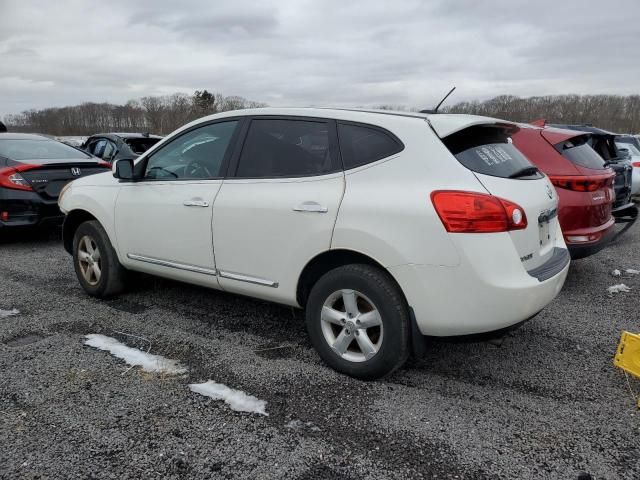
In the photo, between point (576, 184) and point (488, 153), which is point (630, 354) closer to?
point (488, 153)

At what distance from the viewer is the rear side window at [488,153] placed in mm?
2947

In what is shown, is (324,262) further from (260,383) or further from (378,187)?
(260,383)

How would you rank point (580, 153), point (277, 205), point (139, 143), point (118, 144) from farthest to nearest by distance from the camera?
1. point (139, 143)
2. point (118, 144)
3. point (580, 153)
4. point (277, 205)

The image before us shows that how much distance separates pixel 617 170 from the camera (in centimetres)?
681

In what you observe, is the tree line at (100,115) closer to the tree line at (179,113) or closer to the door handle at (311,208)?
the tree line at (179,113)

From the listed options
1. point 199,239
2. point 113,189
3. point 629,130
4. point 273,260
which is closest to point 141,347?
point 199,239

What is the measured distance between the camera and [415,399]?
3004 millimetres

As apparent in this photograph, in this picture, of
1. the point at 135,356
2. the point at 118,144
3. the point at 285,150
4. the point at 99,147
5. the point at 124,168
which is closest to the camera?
the point at 285,150

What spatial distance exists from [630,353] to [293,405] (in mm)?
1975

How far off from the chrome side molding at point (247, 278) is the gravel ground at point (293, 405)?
1.71 ft

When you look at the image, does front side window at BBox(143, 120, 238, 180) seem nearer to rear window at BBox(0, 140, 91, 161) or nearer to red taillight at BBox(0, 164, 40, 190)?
red taillight at BBox(0, 164, 40, 190)

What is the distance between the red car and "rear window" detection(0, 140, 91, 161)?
620cm

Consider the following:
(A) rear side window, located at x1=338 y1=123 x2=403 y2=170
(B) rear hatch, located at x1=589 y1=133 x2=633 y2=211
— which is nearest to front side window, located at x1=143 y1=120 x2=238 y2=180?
(A) rear side window, located at x1=338 y1=123 x2=403 y2=170

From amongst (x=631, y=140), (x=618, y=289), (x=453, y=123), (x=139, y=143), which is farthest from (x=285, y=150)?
(x=631, y=140)
